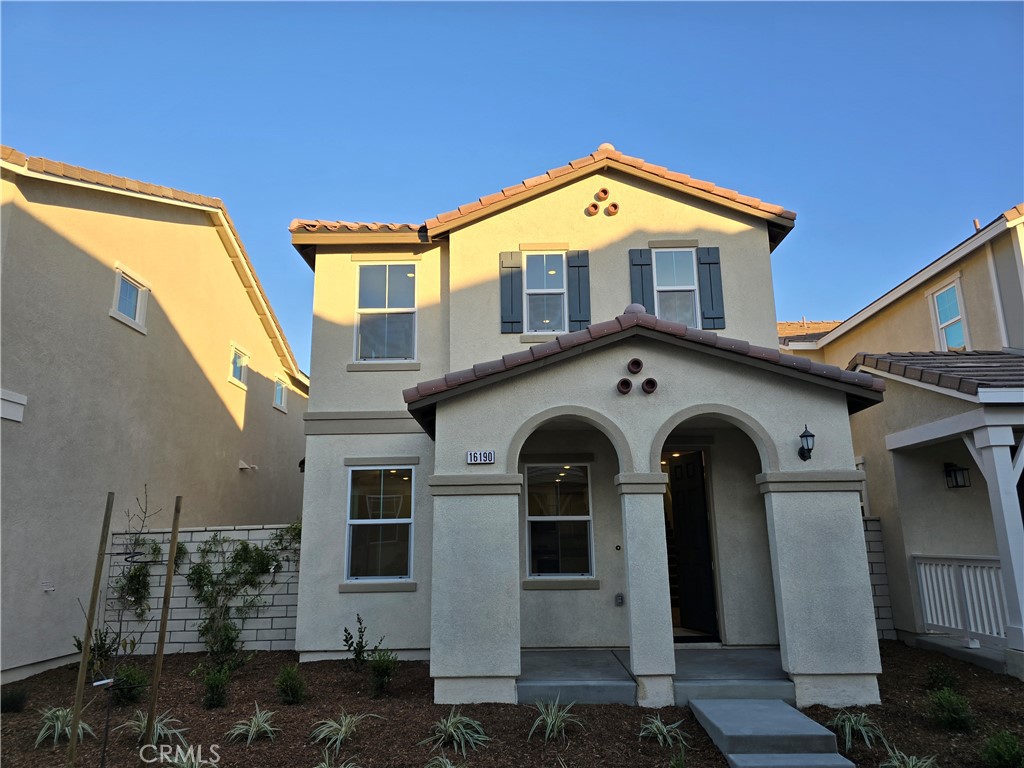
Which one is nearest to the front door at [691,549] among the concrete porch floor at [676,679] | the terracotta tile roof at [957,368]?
the concrete porch floor at [676,679]

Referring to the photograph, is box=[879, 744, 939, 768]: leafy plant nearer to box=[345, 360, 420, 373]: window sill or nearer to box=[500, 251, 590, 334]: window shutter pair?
box=[500, 251, 590, 334]: window shutter pair

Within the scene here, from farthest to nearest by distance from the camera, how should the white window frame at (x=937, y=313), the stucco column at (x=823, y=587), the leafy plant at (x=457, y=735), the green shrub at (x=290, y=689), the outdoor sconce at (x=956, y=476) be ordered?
1. the white window frame at (x=937, y=313)
2. the outdoor sconce at (x=956, y=476)
3. the green shrub at (x=290, y=689)
4. the stucco column at (x=823, y=587)
5. the leafy plant at (x=457, y=735)

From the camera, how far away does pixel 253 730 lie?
21.2 ft

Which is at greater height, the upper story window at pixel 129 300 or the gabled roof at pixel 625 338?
the upper story window at pixel 129 300

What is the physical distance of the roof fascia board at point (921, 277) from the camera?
1195 cm

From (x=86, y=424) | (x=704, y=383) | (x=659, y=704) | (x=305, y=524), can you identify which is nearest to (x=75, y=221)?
(x=86, y=424)

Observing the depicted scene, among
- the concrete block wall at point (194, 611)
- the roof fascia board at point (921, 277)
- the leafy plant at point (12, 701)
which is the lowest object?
the leafy plant at point (12, 701)

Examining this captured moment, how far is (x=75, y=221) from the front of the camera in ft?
33.7

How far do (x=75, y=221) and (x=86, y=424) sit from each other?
3109mm

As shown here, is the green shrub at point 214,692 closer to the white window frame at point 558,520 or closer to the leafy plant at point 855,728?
the white window frame at point 558,520

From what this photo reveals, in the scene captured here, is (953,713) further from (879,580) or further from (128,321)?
(128,321)

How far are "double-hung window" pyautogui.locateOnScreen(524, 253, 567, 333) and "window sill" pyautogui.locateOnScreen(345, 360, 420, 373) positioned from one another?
1.91m

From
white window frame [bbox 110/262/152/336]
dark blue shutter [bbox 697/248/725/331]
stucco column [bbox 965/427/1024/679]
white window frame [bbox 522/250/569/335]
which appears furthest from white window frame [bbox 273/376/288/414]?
stucco column [bbox 965/427/1024/679]

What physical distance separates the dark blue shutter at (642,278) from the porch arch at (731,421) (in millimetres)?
2816
